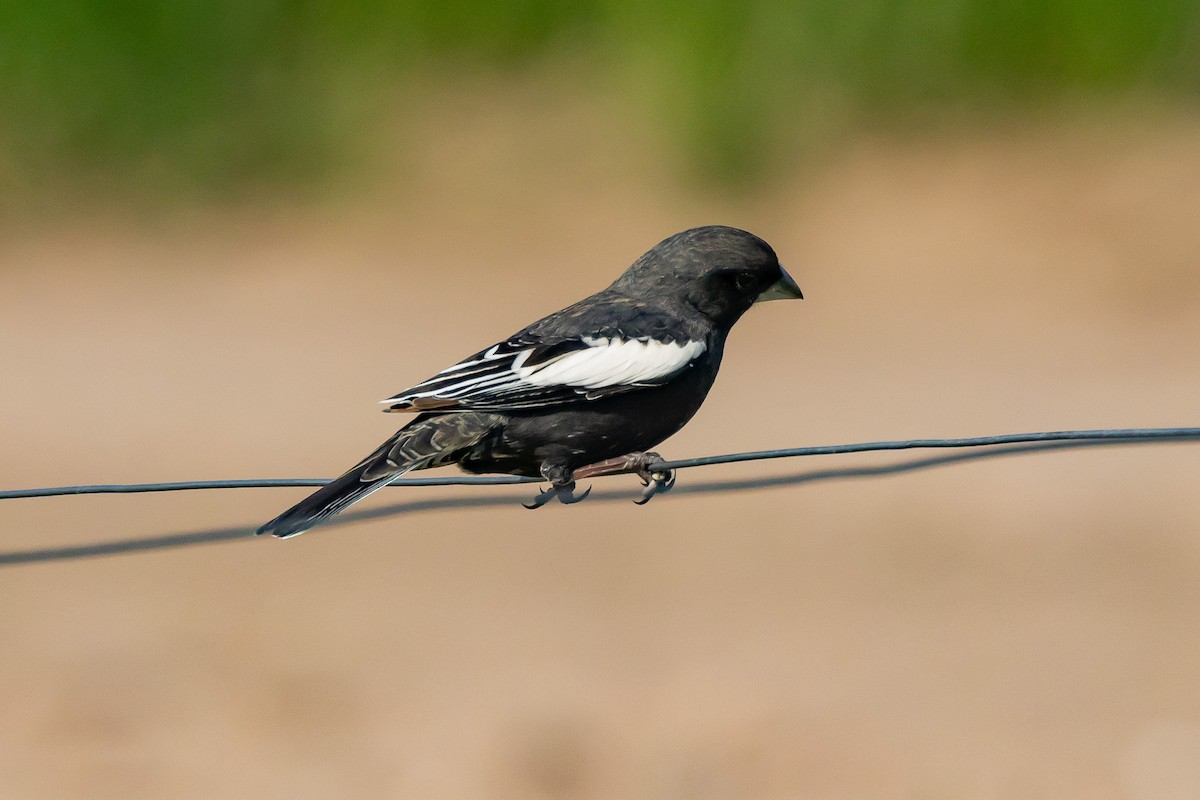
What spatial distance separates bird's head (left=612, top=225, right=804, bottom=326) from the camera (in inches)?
243

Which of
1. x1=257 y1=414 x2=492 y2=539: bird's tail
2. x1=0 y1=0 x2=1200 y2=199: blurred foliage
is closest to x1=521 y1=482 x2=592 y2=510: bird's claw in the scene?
x1=257 y1=414 x2=492 y2=539: bird's tail

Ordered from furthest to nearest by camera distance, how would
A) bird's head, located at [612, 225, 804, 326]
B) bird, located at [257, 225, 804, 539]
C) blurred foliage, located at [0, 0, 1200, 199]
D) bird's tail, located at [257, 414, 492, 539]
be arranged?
1. blurred foliage, located at [0, 0, 1200, 199]
2. bird's head, located at [612, 225, 804, 326]
3. bird, located at [257, 225, 804, 539]
4. bird's tail, located at [257, 414, 492, 539]

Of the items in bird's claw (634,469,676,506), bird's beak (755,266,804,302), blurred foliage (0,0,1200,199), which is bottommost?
bird's claw (634,469,676,506)

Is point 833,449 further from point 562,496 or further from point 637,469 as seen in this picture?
point 562,496

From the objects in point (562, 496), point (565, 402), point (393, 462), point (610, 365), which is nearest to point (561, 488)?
point (562, 496)

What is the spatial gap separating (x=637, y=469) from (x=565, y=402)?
0.41m

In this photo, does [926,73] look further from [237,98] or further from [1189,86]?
[237,98]

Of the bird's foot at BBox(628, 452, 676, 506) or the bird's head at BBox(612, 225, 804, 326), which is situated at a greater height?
the bird's head at BBox(612, 225, 804, 326)

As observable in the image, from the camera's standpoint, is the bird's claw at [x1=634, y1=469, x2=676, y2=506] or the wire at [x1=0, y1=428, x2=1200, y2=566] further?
the bird's claw at [x1=634, y1=469, x2=676, y2=506]

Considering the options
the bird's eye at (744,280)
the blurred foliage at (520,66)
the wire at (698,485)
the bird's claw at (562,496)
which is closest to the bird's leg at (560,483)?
the bird's claw at (562,496)

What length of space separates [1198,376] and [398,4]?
10.3 meters

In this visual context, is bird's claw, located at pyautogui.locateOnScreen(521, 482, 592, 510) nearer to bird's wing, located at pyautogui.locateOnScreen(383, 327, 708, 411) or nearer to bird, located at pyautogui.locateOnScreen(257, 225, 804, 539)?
bird, located at pyautogui.locateOnScreen(257, 225, 804, 539)

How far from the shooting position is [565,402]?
5.67m

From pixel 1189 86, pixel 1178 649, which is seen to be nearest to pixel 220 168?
pixel 1189 86
